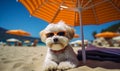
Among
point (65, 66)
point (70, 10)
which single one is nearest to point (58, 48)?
point (65, 66)

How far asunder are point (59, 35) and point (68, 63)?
21.2 inches

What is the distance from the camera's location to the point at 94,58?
4.09 metres

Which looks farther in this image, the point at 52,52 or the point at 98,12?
the point at 98,12

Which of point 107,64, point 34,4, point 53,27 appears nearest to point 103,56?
point 107,64

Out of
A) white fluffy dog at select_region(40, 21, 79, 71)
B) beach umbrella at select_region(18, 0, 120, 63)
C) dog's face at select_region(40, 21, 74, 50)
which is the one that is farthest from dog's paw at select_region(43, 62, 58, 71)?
beach umbrella at select_region(18, 0, 120, 63)

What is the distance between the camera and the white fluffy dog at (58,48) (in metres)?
3.05

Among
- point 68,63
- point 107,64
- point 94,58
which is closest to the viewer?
point 68,63

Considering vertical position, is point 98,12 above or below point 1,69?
above

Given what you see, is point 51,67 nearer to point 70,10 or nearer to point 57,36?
point 57,36

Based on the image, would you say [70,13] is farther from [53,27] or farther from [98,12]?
[53,27]

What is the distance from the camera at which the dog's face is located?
10.1 ft

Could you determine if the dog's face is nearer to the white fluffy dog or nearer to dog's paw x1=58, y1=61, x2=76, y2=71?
the white fluffy dog

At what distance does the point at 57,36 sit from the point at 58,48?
0.22 m

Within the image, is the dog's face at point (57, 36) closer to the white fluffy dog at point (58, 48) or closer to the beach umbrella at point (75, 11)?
the white fluffy dog at point (58, 48)
